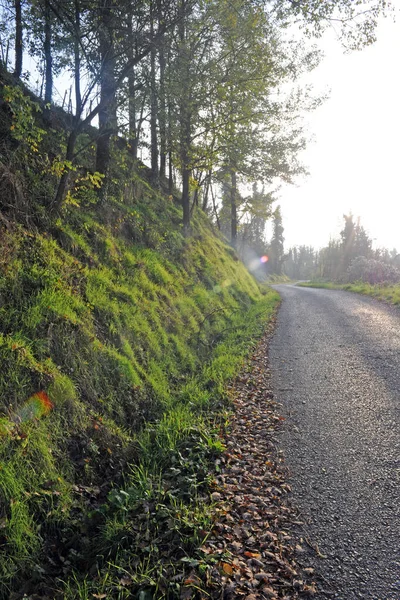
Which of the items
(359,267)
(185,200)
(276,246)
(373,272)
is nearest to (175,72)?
(185,200)

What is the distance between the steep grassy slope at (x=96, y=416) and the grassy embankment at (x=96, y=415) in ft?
0.05

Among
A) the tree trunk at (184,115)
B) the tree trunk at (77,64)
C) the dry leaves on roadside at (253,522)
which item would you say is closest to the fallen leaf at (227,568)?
the dry leaves on roadside at (253,522)

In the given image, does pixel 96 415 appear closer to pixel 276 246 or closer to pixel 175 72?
pixel 175 72

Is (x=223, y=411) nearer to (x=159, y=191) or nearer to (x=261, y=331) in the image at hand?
(x=261, y=331)

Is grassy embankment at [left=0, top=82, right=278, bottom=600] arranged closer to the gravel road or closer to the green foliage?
the green foliage

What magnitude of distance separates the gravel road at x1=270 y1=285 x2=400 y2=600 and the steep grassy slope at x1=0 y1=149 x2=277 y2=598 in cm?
105

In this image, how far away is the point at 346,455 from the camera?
14.0 ft

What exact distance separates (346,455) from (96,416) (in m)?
3.13

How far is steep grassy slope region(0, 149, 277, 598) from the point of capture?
9.37 feet

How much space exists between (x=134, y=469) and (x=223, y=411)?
1706 mm

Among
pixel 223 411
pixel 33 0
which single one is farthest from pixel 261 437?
pixel 33 0

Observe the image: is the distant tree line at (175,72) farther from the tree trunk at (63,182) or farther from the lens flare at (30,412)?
the lens flare at (30,412)

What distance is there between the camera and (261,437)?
479cm

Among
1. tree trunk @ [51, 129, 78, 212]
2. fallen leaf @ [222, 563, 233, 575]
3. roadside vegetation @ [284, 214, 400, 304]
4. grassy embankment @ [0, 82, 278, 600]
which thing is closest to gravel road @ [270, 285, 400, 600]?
fallen leaf @ [222, 563, 233, 575]
